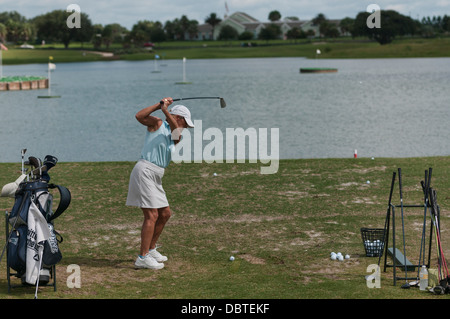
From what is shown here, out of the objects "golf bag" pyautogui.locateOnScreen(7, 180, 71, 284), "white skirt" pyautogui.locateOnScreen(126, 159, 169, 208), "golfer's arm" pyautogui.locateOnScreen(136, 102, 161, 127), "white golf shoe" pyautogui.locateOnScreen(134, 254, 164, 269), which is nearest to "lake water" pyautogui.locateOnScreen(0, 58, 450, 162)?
"white golf shoe" pyautogui.locateOnScreen(134, 254, 164, 269)

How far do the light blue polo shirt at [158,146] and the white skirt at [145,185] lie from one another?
0.09 m

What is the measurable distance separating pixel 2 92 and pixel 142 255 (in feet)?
229

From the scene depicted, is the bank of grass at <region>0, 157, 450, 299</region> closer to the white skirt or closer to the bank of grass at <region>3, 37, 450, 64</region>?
the white skirt

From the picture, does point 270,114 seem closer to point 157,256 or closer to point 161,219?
point 157,256

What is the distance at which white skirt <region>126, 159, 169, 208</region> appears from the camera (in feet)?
31.5

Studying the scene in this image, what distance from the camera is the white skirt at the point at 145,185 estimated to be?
9.60m

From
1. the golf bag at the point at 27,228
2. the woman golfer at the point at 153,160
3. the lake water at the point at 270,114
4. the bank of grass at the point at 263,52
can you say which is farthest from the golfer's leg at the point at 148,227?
the bank of grass at the point at 263,52

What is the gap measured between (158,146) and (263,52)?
167m

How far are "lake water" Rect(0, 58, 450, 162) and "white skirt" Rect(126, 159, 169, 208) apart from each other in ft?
60.3

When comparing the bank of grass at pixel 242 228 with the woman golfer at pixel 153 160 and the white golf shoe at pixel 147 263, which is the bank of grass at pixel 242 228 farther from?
the woman golfer at pixel 153 160

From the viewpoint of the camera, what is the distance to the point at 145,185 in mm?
9609

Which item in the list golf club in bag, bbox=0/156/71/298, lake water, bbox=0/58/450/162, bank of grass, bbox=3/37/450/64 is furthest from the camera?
bank of grass, bbox=3/37/450/64

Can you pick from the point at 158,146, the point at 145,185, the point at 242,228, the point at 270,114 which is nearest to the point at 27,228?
the point at 145,185
